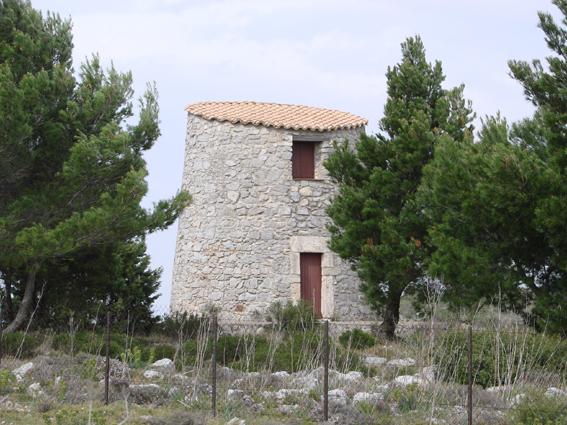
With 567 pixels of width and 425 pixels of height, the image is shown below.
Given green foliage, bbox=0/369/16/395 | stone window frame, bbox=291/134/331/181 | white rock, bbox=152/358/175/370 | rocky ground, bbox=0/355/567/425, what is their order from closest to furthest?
rocky ground, bbox=0/355/567/425 → green foliage, bbox=0/369/16/395 → white rock, bbox=152/358/175/370 → stone window frame, bbox=291/134/331/181

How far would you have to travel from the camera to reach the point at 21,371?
35.4 ft

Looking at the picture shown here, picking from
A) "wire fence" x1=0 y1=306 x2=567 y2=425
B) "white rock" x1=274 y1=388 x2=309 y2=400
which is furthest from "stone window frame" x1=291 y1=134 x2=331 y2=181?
"white rock" x1=274 y1=388 x2=309 y2=400

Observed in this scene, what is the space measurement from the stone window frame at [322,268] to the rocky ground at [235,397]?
8304 millimetres

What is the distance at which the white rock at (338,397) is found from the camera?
30.9 feet

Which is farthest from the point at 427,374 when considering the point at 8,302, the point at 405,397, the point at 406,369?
the point at 8,302

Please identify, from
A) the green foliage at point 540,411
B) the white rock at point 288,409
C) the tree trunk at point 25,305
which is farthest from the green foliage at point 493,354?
the tree trunk at point 25,305

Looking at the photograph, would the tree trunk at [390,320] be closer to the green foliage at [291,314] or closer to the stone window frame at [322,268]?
the green foliage at [291,314]

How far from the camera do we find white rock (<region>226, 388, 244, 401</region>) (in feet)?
31.0

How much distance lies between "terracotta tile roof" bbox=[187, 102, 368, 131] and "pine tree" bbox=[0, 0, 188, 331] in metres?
4.19

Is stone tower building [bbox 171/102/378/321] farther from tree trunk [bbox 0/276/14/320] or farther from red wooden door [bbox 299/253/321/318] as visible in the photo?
tree trunk [bbox 0/276/14/320]

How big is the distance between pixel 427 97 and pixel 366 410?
9489 millimetres

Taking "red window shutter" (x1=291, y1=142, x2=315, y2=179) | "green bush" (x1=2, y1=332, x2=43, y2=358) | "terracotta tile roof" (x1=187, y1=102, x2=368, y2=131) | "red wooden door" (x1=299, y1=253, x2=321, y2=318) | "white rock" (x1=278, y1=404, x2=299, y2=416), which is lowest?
"white rock" (x1=278, y1=404, x2=299, y2=416)

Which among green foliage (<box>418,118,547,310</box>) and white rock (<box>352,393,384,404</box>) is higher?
green foliage (<box>418,118,547,310</box>)

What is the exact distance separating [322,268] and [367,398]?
34.0ft
